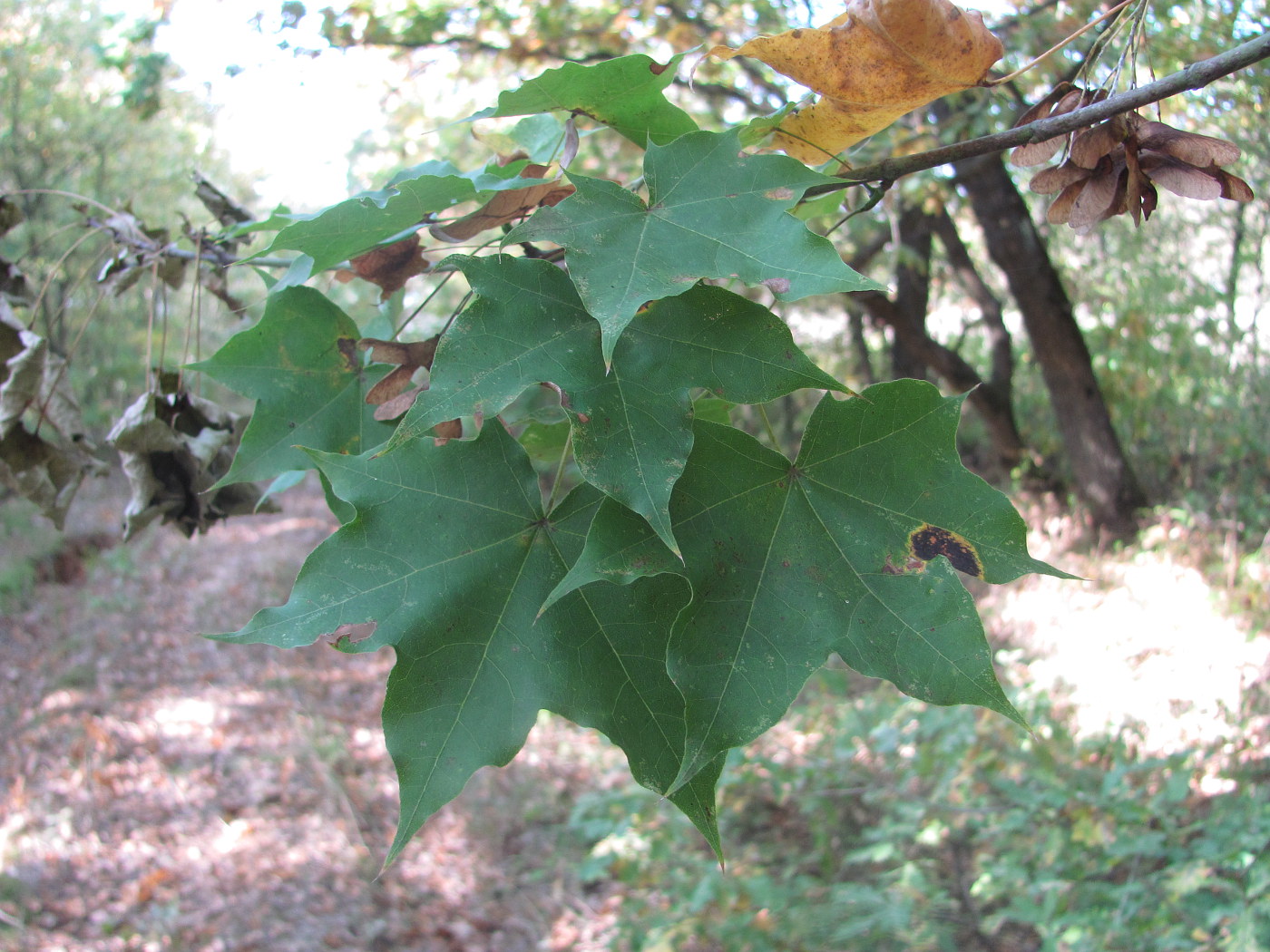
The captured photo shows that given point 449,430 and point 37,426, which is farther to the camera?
point 37,426

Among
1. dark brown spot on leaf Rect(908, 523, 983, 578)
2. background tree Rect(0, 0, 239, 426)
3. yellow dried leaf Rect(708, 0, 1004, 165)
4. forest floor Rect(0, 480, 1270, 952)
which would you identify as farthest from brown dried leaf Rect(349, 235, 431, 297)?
background tree Rect(0, 0, 239, 426)

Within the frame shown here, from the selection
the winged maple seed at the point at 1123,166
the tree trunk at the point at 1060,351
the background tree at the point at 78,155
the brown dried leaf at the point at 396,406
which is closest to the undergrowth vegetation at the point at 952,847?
the winged maple seed at the point at 1123,166

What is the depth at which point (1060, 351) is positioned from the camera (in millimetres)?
6281

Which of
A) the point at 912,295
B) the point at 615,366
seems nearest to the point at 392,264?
the point at 615,366

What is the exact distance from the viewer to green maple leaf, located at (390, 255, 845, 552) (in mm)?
680

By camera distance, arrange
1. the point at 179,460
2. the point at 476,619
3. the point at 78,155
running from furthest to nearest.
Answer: the point at 78,155, the point at 179,460, the point at 476,619

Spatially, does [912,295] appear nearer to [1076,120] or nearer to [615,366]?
[1076,120]

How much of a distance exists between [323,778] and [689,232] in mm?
4849

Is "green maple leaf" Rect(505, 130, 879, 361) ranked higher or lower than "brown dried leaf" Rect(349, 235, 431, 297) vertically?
higher

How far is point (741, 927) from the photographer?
2.97 metres

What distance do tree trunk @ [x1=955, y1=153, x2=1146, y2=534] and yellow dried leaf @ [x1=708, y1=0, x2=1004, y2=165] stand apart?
5775 millimetres

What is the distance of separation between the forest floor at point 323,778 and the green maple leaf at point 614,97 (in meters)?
3.40

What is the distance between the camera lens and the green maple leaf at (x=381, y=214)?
831 mm

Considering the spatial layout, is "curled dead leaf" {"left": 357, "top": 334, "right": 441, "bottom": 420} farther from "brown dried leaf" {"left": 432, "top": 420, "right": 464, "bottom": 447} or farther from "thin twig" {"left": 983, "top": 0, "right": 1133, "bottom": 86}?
"thin twig" {"left": 983, "top": 0, "right": 1133, "bottom": 86}
